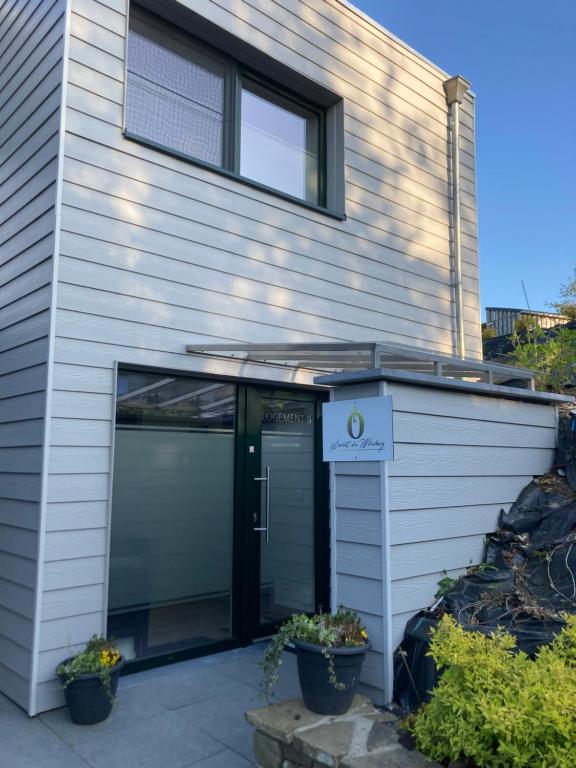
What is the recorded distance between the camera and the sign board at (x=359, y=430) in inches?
133

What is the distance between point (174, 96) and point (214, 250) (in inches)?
50.7

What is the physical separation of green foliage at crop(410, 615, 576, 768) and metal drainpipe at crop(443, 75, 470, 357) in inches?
183

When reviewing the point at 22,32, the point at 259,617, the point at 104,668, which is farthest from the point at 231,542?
the point at 22,32

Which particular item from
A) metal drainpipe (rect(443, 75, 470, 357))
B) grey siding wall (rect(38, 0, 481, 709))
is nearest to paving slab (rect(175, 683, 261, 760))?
grey siding wall (rect(38, 0, 481, 709))

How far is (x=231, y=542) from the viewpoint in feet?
15.8

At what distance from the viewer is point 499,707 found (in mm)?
2287

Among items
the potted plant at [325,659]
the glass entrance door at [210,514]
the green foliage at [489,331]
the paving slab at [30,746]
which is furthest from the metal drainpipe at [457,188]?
the green foliage at [489,331]

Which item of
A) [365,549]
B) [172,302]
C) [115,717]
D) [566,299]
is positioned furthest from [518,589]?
[566,299]

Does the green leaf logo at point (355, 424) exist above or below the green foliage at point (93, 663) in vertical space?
above

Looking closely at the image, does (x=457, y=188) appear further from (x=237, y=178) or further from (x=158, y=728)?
(x=158, y=728)

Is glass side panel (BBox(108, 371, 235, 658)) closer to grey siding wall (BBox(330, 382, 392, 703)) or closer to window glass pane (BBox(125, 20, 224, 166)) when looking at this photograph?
grey siding wall (BBox(330, 382, 392, 703))

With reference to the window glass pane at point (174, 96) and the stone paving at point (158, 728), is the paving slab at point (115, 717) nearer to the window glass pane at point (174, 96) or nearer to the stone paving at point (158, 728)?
the stone paving at point (158, 728)

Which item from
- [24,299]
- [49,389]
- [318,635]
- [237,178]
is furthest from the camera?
[237,178]

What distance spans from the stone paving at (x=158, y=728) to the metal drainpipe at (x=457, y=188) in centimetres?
436
